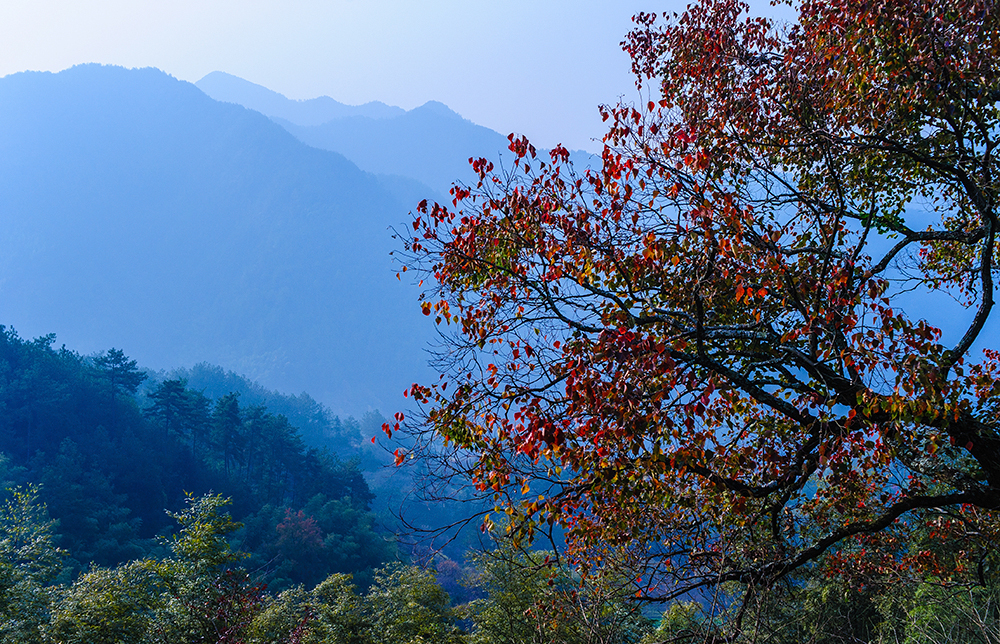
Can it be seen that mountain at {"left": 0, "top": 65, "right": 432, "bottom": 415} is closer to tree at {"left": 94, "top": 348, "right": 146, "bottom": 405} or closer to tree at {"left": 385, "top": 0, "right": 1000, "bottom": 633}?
tree at {"left": 94, "top": 348, "right": 146, "bottom": 405}

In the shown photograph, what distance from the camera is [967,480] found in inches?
180

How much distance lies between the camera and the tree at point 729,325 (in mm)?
3793

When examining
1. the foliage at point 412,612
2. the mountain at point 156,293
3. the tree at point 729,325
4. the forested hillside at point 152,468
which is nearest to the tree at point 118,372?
the forested hillside at point 152,468

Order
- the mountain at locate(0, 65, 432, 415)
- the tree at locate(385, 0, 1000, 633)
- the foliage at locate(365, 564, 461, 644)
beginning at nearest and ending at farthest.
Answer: the tree at locate(385, 0, 1000, 633), the foliage at locate(365, 564, 461, 644), the mountain at locate(0, 65, 432, 415)

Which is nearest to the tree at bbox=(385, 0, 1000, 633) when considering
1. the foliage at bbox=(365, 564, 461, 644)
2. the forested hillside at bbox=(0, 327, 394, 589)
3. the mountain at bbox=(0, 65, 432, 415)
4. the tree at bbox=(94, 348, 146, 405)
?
the foliage at bbox=(365, 564, 461, 644)

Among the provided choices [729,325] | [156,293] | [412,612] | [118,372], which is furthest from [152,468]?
[156,293]

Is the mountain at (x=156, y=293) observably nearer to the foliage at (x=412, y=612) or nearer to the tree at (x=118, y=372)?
the tree at (x=118, y=372)

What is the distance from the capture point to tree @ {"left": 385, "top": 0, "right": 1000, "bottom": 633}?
149 inches

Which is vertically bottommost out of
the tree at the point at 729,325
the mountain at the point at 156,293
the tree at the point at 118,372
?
the tree at the point at 729,325

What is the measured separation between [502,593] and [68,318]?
185 metres

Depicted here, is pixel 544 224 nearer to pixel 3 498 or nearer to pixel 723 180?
pixel 723 180

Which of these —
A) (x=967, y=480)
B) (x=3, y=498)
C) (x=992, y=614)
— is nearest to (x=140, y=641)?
(x=967, y=480)

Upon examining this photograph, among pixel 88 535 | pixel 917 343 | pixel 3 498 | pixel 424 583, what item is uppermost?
pixel 3 498

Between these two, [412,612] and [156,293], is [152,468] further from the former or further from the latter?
[156,293]
